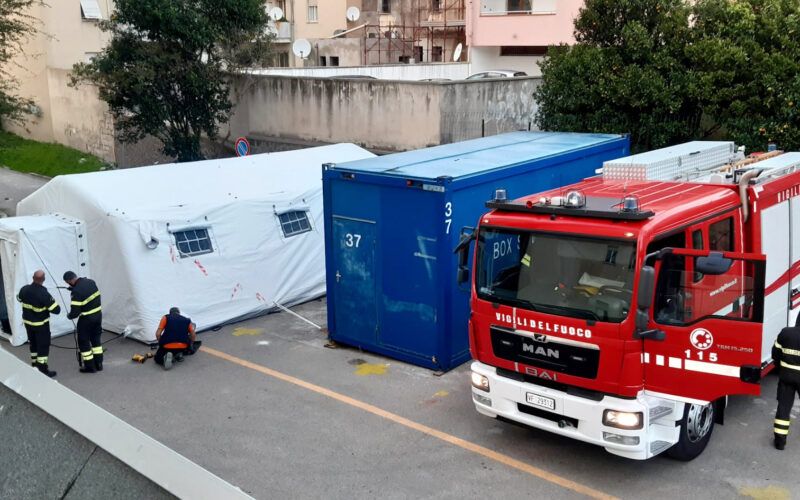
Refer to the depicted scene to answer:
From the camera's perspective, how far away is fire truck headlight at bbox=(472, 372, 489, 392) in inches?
299

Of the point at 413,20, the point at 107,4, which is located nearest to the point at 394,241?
the point at 107,4

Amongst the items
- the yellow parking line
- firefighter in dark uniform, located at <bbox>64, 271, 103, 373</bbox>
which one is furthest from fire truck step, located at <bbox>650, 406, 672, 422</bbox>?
firefighter in dark uniform, located at <bbox>64, 271, 103, 373</bbox>

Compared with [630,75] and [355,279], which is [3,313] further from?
[630,75]

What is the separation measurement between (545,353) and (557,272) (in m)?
0.76

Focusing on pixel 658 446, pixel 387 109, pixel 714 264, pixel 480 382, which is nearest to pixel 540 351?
pixel 480 382

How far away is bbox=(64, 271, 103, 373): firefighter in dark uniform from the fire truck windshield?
18.1ft

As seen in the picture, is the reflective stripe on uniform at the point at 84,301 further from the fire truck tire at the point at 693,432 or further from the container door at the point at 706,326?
the fire truck tire at the point at 693,432

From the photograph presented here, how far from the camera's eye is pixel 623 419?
6707 millimetres

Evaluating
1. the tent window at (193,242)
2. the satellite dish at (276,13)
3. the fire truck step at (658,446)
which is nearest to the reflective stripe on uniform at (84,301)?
the tent window at (193,242)

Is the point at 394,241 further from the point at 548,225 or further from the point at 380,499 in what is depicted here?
the point at 380,499

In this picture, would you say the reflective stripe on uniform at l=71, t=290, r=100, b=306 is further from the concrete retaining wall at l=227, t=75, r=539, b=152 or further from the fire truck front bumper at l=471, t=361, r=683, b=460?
the concrete retaining wall at l=227, t=75, r=539, b=152

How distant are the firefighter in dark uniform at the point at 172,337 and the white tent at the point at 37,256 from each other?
206cm

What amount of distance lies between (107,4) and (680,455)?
26951 mm

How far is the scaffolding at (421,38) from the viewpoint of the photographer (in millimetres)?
35562
